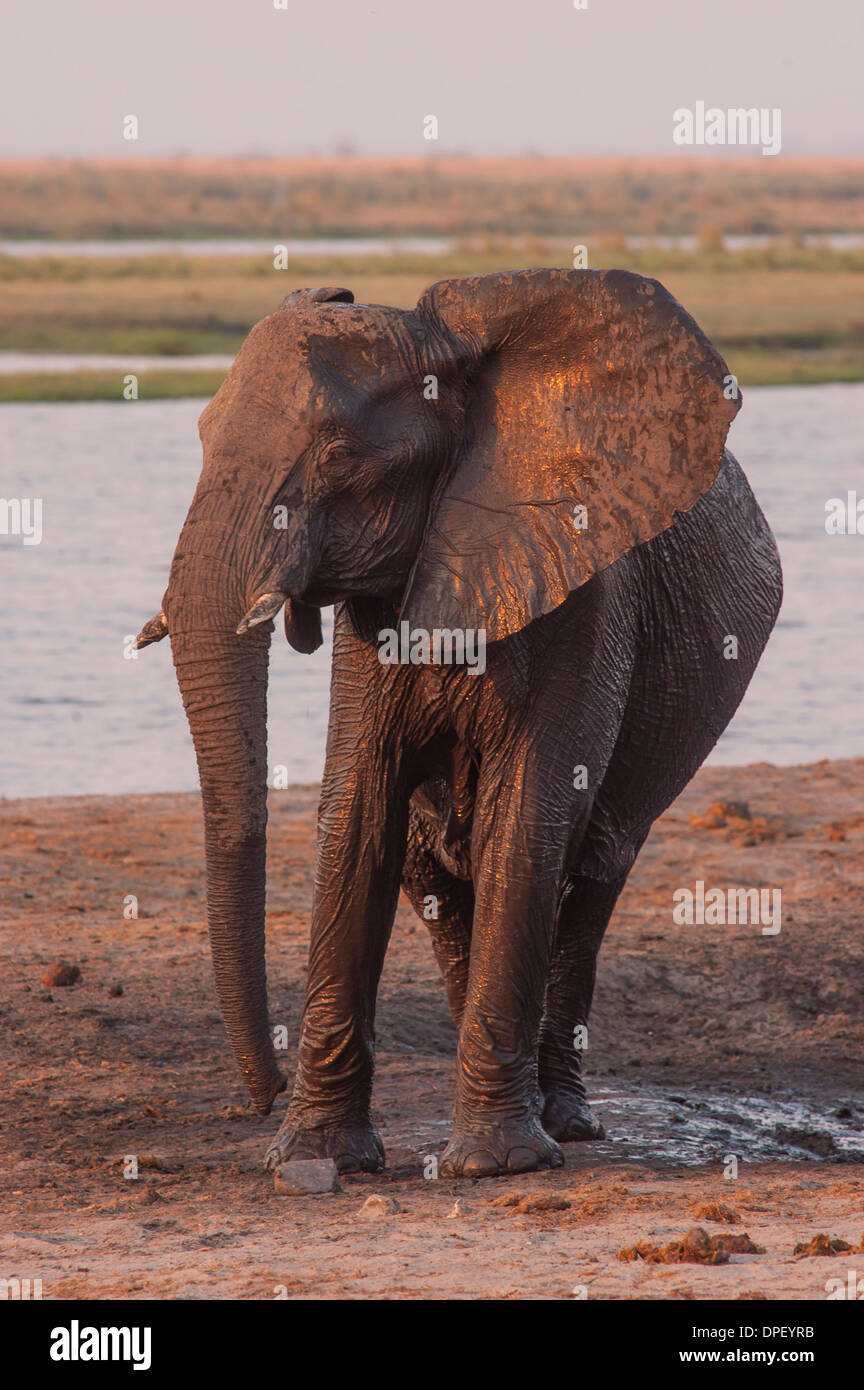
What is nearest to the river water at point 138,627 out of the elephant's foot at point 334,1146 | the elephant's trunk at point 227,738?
the elephant's foot at point 334,1146

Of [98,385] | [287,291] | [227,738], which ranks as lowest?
[227,738]

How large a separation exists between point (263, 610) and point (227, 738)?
356 mm

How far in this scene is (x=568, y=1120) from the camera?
6.54 meters

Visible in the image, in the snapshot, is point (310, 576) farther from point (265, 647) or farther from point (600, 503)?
point (600, 503)

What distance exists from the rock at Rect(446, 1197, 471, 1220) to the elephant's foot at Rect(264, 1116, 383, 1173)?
614mm

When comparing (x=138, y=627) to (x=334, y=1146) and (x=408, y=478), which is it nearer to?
(x=334, y=1146)

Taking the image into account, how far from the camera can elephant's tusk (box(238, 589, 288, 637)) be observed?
193 inches

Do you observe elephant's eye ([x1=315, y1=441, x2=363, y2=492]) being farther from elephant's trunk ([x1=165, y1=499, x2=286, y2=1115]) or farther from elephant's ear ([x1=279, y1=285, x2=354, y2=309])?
elephant's ear ([x1=279, y1=285, x2=354, y2=309])

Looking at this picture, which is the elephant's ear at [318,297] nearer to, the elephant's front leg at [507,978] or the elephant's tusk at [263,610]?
the elephant's tusk at [263,610]

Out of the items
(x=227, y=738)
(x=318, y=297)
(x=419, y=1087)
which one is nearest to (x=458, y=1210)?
(x=227, y=738)

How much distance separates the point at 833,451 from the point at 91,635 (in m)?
12.7

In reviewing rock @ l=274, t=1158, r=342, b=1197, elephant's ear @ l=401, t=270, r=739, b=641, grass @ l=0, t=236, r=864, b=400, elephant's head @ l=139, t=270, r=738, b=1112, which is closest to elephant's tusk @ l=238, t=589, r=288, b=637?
elephant's head @ l=139, t=270, r=738, b=1112

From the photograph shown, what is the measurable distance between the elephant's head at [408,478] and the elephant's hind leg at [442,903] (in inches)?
43.3
